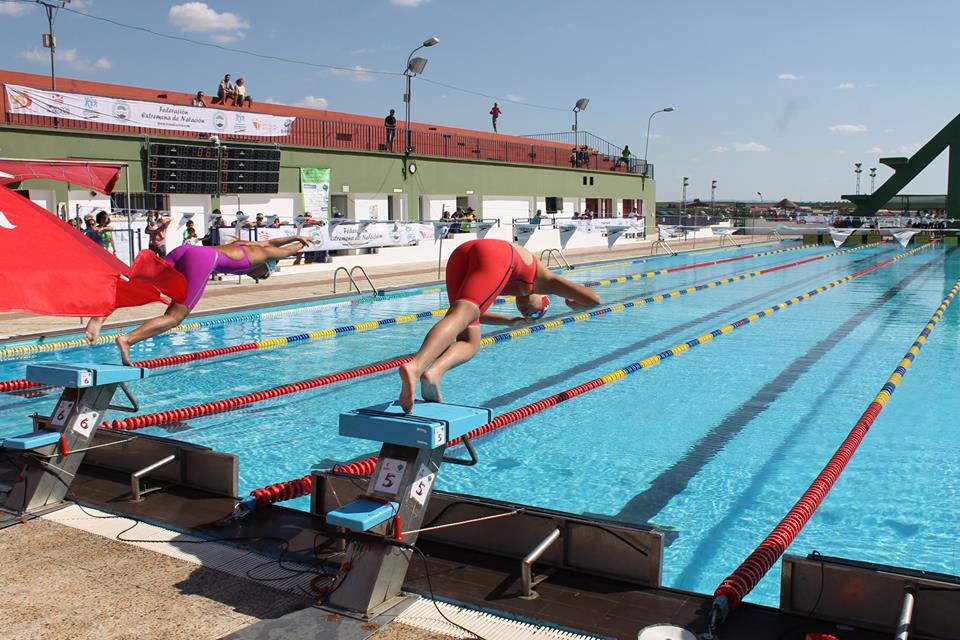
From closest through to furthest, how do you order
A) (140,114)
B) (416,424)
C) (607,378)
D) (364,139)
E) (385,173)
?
(416,424) < (607,378) < (140,114) < (385,173) < (364,139)

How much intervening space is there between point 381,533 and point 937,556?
311cm

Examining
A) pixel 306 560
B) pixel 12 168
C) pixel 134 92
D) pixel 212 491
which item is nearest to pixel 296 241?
pixel 212 491

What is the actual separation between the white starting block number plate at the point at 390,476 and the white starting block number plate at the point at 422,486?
6 centimetres

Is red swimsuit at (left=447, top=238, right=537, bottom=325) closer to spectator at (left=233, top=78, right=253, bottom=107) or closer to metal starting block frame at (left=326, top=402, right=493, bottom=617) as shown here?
metal starting block frame at (left=326, top=402, right=493, bottom=617)

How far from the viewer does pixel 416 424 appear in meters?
3.08

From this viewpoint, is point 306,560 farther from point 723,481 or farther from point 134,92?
point 134,92

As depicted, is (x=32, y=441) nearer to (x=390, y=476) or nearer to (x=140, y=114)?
(x=390, y=476)

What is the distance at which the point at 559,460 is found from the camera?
5957mm

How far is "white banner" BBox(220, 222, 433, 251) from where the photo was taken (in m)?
18.5

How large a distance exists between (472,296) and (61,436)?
214 cm

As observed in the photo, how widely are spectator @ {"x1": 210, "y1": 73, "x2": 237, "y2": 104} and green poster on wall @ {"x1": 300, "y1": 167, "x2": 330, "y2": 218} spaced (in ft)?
9.67

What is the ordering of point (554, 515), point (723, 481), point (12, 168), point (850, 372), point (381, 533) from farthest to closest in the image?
1. point (12, 168)
2. point (850, 372)
3. point (723, 481)
4. point (554, 515)
5. point (381, 533)

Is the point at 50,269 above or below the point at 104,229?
below

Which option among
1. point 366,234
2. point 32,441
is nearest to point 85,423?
point 32,441
